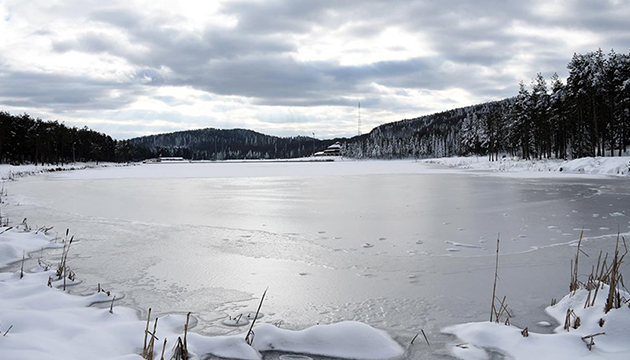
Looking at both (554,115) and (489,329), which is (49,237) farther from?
(554,115)

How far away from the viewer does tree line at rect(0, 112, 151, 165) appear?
7519 cm

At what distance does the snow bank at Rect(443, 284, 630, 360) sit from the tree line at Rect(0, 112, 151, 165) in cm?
8147

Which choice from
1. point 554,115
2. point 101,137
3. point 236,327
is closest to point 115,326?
point 236,327

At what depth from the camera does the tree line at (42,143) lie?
75.2m

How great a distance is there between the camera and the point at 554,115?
185ft

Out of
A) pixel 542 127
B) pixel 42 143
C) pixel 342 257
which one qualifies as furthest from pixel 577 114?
pixel 42 143

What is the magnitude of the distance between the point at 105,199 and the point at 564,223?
668 inches

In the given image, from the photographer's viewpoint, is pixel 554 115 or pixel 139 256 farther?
pixel 554 115

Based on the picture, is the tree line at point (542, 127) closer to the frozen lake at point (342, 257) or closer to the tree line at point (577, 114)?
the tree line at point (577, 114)

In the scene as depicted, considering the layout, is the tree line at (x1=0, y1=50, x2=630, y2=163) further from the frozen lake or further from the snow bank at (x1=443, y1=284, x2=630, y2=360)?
the snow bank at (x1=443, y1=284, x2=630, y2=360)

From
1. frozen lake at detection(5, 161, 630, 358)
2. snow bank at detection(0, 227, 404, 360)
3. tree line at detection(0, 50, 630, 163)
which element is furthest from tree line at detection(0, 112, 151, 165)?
snow bank at detection(0, 227, 404, 360)

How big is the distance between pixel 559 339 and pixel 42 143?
297 ft

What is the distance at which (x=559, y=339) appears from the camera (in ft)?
12.5

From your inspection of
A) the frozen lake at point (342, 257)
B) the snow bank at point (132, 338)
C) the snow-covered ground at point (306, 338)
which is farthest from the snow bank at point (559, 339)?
the snow bank at point (132, 338)
